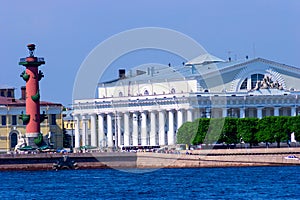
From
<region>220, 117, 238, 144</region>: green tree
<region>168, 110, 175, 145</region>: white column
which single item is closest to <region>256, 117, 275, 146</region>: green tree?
<region>220, 117, 238, 144</region>: green tree

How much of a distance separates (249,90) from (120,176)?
31528mm

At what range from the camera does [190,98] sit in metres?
123

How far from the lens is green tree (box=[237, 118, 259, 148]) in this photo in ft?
370

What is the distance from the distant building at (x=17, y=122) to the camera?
5143 inches

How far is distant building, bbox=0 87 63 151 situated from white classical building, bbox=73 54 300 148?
335cm

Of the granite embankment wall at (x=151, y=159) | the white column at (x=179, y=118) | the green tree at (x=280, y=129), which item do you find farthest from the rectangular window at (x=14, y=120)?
the granite embankment wall at (x=151, y=159)

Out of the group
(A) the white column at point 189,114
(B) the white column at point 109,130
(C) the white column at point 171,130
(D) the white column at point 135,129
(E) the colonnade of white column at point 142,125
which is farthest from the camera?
(B) the white column at point 109,130

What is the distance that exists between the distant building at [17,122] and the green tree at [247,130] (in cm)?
2094

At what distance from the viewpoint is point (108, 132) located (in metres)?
133

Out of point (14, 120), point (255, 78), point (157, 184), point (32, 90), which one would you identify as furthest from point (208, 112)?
point (157, 184)

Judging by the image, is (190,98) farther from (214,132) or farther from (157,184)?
(157,184)

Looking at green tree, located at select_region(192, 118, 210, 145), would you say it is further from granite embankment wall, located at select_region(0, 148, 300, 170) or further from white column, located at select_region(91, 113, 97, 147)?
white column, located at select_region(91, 113, 97, 147)

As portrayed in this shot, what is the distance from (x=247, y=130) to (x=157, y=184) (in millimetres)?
28896

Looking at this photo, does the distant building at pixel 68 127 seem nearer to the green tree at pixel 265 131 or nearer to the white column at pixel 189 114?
the white column at pixel 189 114
